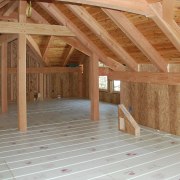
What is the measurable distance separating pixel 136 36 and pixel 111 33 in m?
0.83

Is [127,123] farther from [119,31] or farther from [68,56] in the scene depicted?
[68,56]

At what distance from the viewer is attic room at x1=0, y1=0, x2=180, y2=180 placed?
347 cm

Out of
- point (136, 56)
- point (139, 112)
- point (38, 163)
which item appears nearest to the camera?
point (38, 163)

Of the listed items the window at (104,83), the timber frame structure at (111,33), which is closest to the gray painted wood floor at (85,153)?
the timber frame structure at (111,33)

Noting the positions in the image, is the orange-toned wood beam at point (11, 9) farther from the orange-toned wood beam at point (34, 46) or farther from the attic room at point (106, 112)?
the orange-toned wood beam at point (34, 46)

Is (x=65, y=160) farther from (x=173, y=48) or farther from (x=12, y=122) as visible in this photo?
(x=12, y=122)

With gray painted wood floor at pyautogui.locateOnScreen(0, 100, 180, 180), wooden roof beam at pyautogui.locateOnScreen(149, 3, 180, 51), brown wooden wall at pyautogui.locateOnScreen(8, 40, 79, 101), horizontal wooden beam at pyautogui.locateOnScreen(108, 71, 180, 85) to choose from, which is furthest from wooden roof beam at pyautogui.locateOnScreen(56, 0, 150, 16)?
brown wooden wall at pyautogui.locateOnScreen(8, 40, 79, 101)

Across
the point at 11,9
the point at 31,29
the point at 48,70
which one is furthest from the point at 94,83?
the point at 48,70

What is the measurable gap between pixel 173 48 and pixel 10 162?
10.3 feet

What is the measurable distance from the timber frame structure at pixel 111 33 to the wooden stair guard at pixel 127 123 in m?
0.94

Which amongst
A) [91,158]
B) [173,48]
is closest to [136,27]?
[173,48]

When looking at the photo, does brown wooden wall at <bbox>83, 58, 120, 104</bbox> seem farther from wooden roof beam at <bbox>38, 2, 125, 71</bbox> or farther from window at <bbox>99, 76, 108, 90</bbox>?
wooden roof beam at <bbox>38, 2, 125, 71</bbox>

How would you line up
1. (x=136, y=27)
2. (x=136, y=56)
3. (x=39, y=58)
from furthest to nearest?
(x=39, y=58), (x=136, y=56), (x=136, y=27)

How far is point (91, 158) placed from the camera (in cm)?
387
